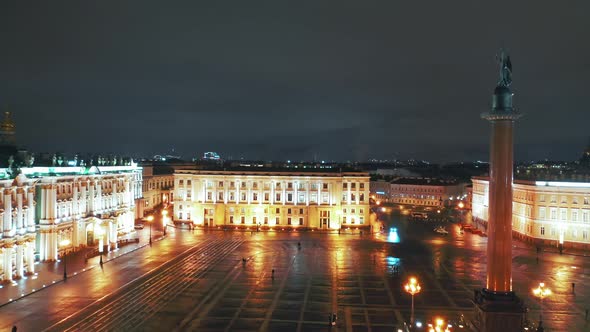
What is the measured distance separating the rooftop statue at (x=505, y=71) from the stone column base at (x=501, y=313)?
11247 mm

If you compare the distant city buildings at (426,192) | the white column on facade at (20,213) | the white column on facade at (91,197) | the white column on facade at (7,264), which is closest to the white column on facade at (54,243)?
the white column on facade at (20,213)

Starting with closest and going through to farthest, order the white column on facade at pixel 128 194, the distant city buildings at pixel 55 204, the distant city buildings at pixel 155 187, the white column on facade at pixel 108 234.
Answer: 1. the distant city buildings at pixel 55 204
2. the white column on facade at pixel 108 234
3. the white column on facade at pixel 128 194
4. the distant city buildings at pixel 155 187

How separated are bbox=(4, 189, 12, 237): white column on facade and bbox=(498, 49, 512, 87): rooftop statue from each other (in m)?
43.1

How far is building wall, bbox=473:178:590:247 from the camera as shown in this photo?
2566 inches

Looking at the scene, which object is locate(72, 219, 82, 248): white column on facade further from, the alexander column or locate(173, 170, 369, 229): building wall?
the alexander column

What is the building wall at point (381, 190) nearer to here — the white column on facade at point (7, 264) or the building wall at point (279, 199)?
the building wall at point (279, 199)

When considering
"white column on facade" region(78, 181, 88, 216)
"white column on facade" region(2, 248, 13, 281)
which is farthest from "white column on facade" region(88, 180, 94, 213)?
"white column on facade" region(2, 248, 13, 281)

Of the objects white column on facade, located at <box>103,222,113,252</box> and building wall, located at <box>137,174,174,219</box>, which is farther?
building wall, located at <box>137,174,174,219</box>

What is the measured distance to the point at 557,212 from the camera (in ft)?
219

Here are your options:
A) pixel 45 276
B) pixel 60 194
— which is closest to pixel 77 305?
pixel 45 276

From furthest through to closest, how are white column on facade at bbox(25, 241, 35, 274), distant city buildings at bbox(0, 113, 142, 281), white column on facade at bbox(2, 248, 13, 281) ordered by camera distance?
white column on facade at bbox(25, 241, 35, 274) → distant city buildings at bbox(0, 113, 142, 281) → white column on facade at bbox(2, 248, 13, 281)

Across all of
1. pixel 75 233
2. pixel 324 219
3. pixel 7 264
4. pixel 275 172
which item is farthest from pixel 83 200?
pixel 324 219

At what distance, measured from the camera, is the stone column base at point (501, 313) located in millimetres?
24281

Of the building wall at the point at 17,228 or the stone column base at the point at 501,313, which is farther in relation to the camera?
the building wall at the point at 17,228
